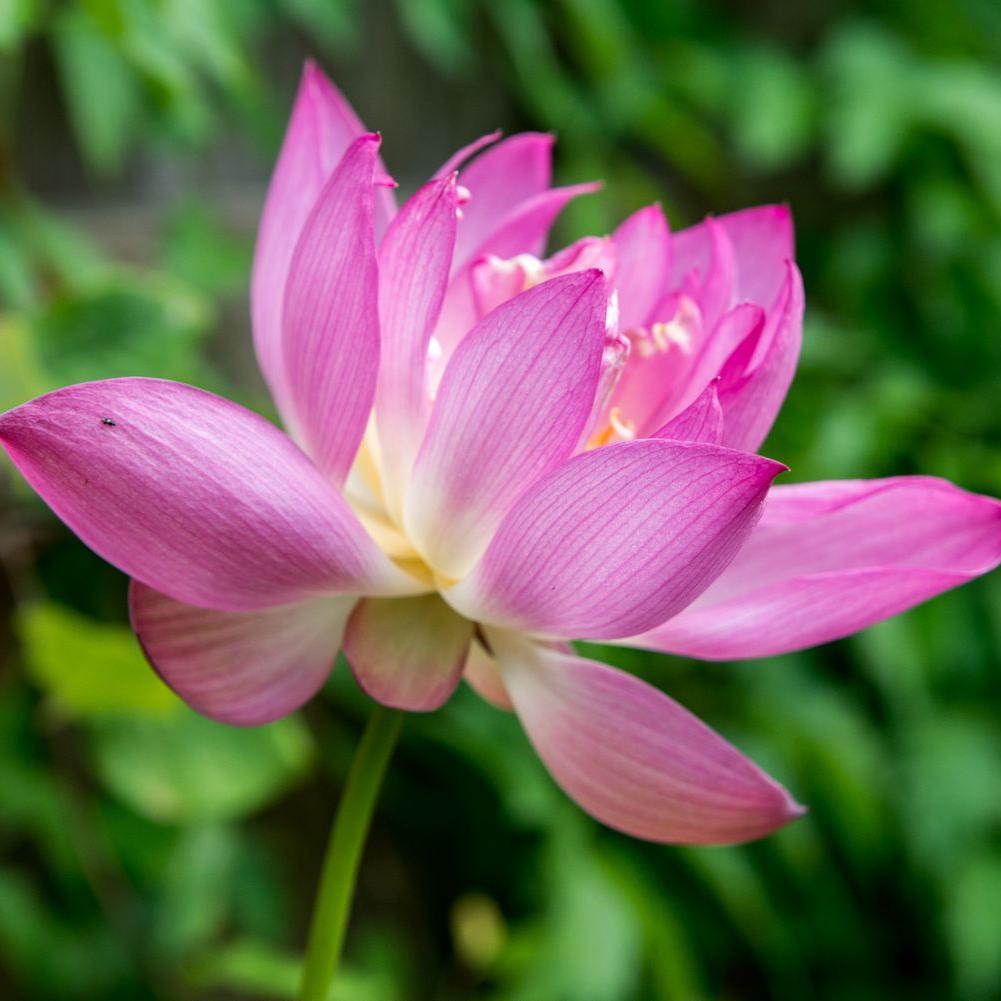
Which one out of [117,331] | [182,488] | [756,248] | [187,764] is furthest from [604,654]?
[182,488]

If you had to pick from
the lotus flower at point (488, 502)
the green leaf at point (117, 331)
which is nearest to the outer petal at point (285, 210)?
the lotus flower at point (488, 502)

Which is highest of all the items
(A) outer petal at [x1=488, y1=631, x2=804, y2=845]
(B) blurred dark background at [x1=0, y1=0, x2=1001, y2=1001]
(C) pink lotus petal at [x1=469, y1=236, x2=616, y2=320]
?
(C) pink lotus petal at [x1=469, y1=236, x2=616, y2=320]

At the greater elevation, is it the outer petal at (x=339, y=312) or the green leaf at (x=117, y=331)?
the outer petal at (x=339, y=312)

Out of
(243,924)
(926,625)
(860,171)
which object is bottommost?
(926,625)

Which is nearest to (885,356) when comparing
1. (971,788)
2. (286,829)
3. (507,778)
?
(971,788)

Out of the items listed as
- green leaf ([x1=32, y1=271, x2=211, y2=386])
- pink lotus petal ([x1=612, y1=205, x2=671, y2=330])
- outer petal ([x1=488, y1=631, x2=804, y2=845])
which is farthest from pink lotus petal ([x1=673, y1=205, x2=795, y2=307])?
green leaf ([x1=32, y1=271, x2=211, y2=386])

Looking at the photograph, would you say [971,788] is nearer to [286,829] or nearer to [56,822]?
[286,829]

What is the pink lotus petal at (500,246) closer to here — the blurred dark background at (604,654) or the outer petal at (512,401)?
the outer petal at (512,401)

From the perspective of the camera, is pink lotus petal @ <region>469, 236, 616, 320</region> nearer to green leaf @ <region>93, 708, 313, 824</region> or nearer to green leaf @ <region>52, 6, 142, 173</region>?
green leaf @ <region>93, 708, 313, 824</region>
